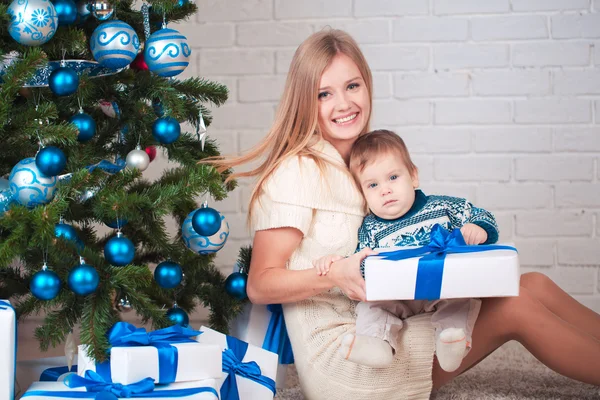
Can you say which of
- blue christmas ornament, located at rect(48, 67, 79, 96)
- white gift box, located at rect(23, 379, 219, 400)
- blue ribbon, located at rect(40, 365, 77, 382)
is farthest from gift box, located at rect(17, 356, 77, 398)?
blue christmas ornament, located at rect(48, 67, 79, 96)

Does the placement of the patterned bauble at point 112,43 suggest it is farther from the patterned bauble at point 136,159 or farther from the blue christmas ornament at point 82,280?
the blue christmas ornament at point 82,280

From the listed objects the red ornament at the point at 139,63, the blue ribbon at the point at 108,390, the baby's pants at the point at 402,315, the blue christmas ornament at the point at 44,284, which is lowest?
the blue ribbon at the point at 108,390

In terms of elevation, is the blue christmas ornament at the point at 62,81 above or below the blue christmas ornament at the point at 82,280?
above

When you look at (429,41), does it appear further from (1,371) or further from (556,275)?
(1,371)

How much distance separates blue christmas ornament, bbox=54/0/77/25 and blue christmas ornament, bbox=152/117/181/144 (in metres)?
0.28

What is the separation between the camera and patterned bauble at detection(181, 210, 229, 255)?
1768 mm

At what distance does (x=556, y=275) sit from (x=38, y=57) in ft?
6.66

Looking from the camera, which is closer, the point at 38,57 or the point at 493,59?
the point at 38,57

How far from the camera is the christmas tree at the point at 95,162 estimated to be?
1.50m

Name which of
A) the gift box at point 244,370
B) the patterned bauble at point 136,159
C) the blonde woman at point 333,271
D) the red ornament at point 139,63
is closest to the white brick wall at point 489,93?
the blonde woman at point 333,271

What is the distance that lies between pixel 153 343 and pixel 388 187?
646mm

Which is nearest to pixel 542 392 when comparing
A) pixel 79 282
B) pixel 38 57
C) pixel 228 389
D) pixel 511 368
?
pixel 511 368

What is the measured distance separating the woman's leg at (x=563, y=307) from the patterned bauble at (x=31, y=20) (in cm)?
126

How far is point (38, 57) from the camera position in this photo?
1.45 meters
